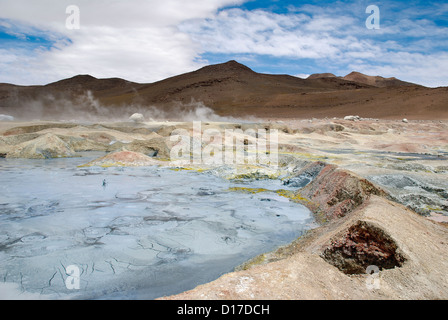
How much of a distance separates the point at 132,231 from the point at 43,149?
6009 millimetres

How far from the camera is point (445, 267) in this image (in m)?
1.77

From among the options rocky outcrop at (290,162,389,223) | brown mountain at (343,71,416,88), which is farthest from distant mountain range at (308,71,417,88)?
rocky outcrop at (290,162,389,223)

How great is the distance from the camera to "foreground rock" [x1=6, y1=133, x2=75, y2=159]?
25.2 feet

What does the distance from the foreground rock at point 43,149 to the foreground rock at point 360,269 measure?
710cm

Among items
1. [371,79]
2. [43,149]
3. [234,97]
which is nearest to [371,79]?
[371,79]

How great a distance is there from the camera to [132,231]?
300 cm

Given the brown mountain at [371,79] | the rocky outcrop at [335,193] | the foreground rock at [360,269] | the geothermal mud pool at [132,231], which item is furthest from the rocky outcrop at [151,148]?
the brown mountain at [371,79]

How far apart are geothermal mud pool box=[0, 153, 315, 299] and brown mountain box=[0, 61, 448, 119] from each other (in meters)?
31.8

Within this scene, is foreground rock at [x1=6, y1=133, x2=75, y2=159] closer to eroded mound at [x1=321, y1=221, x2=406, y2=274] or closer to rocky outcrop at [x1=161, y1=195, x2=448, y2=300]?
rocky outcrop at [x1=161, y1=195, x2=448, y2=300]

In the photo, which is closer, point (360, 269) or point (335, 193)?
point (360, 269)

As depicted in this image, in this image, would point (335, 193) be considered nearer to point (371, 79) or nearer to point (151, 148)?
point (151, 148)
